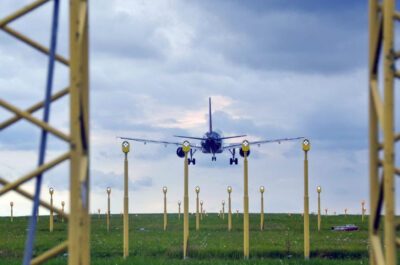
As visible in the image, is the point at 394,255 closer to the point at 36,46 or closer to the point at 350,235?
the point at 36,46

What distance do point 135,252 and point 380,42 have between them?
58.6 ft

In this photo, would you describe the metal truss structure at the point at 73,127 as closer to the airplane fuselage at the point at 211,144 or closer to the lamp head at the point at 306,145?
the lamp head at the point at 306,145

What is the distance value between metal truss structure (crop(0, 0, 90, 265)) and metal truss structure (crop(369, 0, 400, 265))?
233cm

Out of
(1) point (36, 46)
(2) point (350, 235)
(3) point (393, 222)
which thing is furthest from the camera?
(2) point (350, 235)

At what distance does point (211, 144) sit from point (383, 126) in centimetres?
6730

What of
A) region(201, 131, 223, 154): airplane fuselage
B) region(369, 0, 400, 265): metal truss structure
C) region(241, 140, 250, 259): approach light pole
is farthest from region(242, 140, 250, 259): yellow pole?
region(201, 131, 223, 154): airplane fuselage

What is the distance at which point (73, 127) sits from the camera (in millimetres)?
6469

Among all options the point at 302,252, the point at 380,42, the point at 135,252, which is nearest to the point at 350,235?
the point at 302,252

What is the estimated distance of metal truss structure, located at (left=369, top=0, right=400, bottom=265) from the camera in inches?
263

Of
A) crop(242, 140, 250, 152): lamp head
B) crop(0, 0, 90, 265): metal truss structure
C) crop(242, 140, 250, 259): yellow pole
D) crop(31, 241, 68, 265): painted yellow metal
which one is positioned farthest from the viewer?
crop(242, 140, 250, 259): yellow pole

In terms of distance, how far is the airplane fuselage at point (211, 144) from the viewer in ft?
243

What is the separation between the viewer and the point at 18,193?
7.16 m

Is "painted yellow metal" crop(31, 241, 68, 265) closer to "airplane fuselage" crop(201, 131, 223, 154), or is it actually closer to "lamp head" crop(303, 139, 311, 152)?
"lamp head" crop(303, 139, 311, 152)

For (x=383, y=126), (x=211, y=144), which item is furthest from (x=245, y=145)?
(x=211, y=144)
